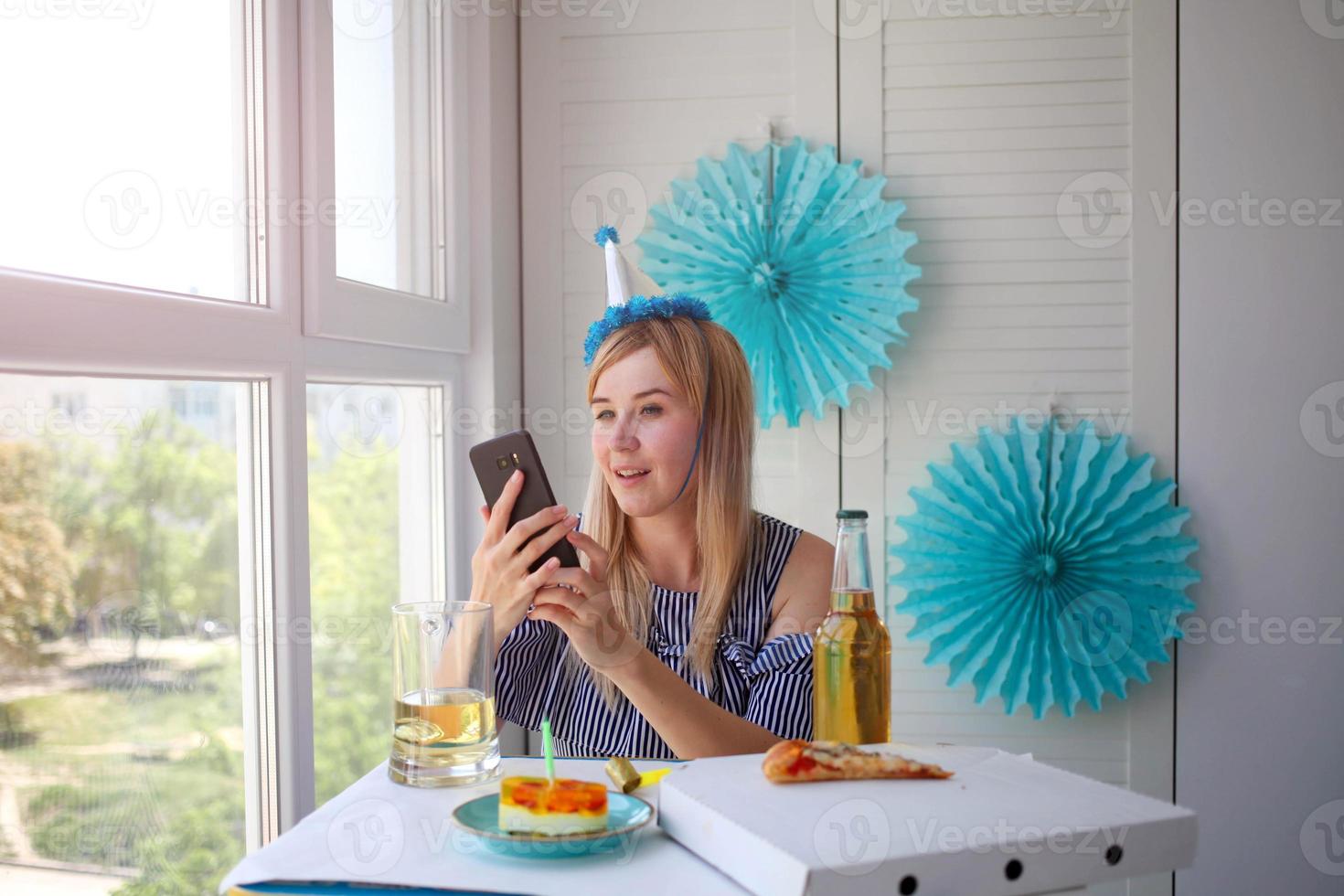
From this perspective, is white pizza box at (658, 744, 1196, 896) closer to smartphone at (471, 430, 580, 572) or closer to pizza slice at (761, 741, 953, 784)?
pizza slice at (761, 741, 953, 784)

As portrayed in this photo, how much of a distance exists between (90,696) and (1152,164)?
1.88 m

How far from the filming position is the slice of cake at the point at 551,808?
829 mm

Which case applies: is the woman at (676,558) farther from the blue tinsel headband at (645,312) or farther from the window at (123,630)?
the window at (123,630)

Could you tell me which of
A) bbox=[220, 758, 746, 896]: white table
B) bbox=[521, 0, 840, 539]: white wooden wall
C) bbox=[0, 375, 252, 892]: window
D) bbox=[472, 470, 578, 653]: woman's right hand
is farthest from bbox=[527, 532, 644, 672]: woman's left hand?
bbox=[521, 0, 840, 539]: white wooden wall

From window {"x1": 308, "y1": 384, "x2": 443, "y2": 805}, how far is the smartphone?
39 centimetres

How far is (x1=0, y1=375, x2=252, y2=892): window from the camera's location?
1010mm

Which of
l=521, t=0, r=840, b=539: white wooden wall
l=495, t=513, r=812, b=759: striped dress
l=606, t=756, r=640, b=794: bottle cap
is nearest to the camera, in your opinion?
l=606, t=756, r=640, b=794: bottle cap

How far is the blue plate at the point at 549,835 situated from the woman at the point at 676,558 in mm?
406

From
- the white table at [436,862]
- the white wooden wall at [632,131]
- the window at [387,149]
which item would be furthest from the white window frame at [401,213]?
the white table at [436,862]

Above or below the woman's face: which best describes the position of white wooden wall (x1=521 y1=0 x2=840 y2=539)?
above

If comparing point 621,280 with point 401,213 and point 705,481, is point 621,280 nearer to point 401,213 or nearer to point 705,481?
point 705,481

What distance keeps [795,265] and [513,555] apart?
1.07 metres

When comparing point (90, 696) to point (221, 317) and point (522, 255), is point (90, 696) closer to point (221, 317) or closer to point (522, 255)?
point (221, 317)

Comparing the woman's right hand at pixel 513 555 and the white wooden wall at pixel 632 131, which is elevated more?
the white wooden wall at pixel 632 131
